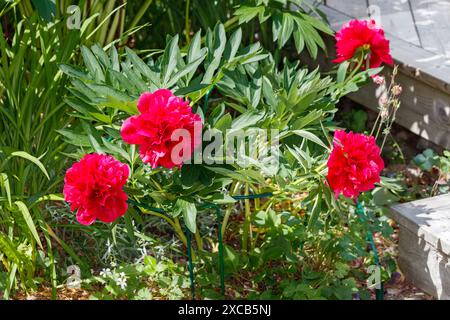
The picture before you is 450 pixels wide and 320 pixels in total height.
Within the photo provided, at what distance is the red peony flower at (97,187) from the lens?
177cm

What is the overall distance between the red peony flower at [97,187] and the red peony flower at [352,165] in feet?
1.54

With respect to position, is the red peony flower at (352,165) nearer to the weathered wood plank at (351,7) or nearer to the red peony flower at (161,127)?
the red peony flower at (161,127)

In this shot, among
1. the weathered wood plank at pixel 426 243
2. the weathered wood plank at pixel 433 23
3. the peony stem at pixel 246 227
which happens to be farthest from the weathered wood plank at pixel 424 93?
the peony stem at pixel 246 227

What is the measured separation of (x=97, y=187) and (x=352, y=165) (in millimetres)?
570

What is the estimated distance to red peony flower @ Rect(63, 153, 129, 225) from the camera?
1774 mm

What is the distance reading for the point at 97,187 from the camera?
178 cm

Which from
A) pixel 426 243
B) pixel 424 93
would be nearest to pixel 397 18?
pixel 424 93

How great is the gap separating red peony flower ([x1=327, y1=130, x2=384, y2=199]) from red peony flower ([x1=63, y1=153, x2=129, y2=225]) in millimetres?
470

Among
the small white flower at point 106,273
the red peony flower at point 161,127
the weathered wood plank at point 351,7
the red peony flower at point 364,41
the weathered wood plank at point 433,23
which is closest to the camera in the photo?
the red peony flower at point 161,127

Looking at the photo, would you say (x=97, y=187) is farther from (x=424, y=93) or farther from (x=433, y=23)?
(x=433, y=23)

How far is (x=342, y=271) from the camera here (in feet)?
7.30

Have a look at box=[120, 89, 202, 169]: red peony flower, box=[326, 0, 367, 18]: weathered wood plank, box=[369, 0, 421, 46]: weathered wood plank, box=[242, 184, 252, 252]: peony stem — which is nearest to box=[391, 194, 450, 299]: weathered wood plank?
box=[242, 184, 252, 252]: peony stem

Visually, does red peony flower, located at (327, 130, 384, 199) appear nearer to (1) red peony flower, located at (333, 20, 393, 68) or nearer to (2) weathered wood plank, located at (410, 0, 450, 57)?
(1) red peony flower, located at (333, 20, 393, 68)

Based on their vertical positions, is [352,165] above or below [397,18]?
below
